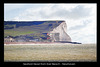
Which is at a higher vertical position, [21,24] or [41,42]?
[21,24]

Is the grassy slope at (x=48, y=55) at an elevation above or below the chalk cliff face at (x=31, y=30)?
below

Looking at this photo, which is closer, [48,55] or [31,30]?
[48,55]

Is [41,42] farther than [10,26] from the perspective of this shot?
No

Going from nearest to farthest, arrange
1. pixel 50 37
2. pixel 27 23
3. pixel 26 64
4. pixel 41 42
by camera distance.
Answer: pixel 26 64 → pixel 50 37 → pixel 41 42 → pixel 27 23

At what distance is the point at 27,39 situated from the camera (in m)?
32.8

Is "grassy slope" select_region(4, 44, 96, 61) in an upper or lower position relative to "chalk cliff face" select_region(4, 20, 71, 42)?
lower

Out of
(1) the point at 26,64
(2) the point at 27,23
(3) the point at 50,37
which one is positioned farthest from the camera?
(2) the point at 27,23

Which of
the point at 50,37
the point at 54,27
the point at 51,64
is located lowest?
the point at 51,64

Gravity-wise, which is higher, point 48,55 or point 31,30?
point 31,30

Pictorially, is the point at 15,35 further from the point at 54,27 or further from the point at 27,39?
the point at 54,27

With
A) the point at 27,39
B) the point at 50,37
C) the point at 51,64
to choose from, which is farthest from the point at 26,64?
the point at 27,39

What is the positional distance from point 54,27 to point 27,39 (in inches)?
269

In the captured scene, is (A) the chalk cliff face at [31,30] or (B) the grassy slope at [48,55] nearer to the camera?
(B) the grassy slope at [48,55]

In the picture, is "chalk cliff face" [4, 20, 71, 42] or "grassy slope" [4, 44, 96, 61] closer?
"grassy slope" [4, 44, 96, 61]
